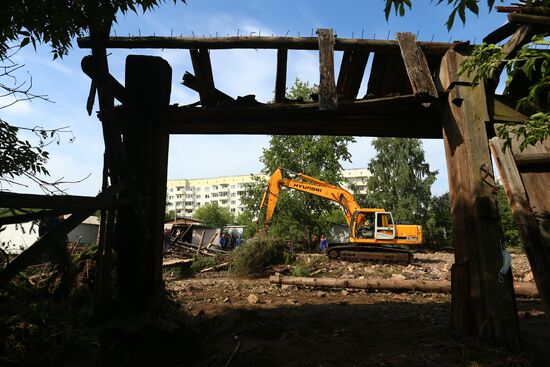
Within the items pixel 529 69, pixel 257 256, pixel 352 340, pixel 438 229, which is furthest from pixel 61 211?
pixel 438 229

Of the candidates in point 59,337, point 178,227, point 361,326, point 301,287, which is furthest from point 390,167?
point 59,337

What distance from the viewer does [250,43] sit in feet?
15.0

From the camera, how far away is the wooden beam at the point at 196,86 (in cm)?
481

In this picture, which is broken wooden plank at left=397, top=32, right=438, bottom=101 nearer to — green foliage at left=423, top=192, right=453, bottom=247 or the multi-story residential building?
green foliage at left=423, top=192, right=453, bottom=247

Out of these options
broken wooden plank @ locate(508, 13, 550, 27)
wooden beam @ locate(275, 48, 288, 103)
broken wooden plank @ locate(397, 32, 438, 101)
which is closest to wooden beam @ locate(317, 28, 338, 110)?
wooden beam @ locate(275, 48, 288, 103)

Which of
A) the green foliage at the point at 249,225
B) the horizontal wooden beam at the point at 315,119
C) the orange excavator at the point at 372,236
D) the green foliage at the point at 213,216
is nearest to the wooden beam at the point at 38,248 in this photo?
the horizontal wooden beam at the point at 315,119

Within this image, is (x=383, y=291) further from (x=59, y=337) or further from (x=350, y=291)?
(x=59, y=337)

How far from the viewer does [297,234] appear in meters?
29.5

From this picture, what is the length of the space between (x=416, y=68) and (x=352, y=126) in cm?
113

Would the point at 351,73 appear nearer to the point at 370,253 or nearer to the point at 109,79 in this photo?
the point at 109,79

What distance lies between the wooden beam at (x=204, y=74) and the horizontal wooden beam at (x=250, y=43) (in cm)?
11

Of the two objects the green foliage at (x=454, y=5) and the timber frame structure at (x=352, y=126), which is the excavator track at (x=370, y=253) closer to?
the timber frame structure at (x=352, y=126)

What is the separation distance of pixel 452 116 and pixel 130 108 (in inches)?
143

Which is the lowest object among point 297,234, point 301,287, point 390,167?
point 301,287
